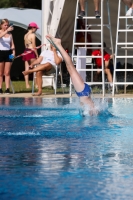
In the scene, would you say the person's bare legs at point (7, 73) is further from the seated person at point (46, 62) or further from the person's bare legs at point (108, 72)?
the person's bare legs at point (108, 72)

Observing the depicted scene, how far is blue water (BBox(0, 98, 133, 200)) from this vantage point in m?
4.26

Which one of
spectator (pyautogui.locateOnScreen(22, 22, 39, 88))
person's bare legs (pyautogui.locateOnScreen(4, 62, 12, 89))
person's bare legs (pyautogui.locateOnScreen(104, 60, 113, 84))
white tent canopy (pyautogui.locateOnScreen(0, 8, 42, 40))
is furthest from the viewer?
white tent canopy (pyautogui.locateOnScreen(0, 8, 42, 40))

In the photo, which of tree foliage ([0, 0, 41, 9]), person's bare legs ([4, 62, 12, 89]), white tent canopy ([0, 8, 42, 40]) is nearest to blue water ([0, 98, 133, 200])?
person's bare legs ([4, 62, 12, 89])

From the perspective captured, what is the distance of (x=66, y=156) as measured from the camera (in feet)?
18.5

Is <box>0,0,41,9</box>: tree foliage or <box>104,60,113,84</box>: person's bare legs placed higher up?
<box>0,0,41,9</box>: tree foliage

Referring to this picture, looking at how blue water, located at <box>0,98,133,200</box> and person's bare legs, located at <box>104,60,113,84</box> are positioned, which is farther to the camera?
person's bare legs, located at <box>104,60,113,84</box>

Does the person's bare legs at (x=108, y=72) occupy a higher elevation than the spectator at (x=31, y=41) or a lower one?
lower

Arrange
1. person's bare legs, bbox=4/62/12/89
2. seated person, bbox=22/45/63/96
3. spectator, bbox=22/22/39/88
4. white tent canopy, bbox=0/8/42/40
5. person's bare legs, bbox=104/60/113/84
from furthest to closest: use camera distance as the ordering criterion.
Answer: white tent canopy, bbox=0/8/42/40 → spectator, bbox=22/22/39/88 → person's bare legs, bbox=104/60/113/84 → person's bare legs, bbox=4/62/12/89 → seated person, bbox=22/45/63/96

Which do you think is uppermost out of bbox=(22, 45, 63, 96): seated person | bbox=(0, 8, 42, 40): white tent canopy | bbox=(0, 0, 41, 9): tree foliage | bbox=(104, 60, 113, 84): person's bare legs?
bbox=(0, 0, 41, 9): tree foliage

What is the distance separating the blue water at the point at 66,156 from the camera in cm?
426

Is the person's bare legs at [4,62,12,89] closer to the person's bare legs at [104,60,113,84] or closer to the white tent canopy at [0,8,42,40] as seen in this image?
the person's bare legs at [104,60,113,84]

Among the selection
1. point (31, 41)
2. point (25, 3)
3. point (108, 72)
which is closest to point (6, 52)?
point (31, 41)

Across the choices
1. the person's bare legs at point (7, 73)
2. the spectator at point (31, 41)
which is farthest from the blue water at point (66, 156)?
the spectator at point (31, 41)

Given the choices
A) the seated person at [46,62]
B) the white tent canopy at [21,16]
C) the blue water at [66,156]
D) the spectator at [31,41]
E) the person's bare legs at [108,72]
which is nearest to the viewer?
the blue water at [66,156]
